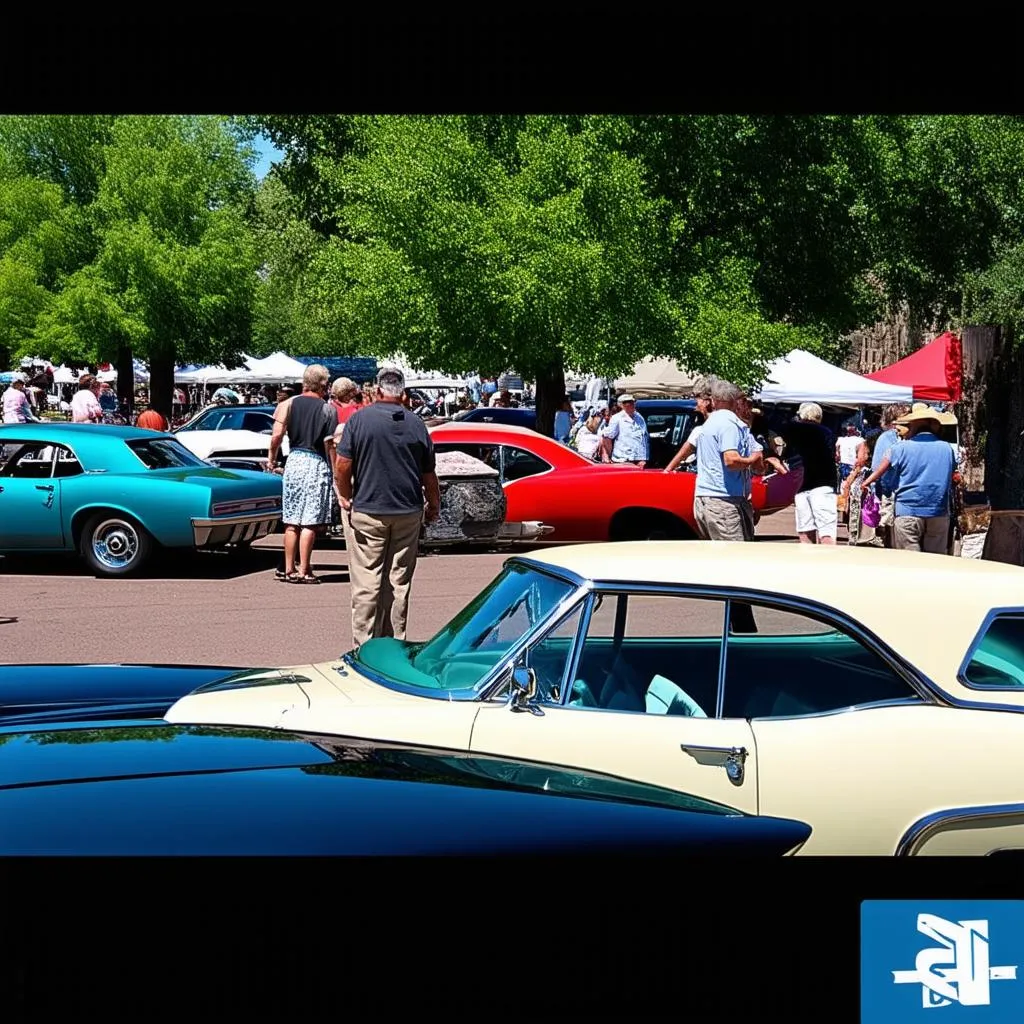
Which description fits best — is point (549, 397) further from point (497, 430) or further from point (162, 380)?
point (162, 380)

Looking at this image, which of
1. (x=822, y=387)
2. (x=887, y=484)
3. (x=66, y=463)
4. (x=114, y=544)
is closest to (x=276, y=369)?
(x=822, y=387)

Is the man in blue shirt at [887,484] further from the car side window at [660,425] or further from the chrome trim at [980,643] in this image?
the chrome trim at [980,643]

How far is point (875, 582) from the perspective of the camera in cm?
457

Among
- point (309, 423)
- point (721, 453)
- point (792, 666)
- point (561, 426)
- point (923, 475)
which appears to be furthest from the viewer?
point (561, 426)

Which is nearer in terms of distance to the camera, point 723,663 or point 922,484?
point 723,663

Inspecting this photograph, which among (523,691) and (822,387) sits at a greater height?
(822,387)

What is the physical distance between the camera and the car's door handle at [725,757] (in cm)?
426

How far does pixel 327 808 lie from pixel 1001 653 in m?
3.04

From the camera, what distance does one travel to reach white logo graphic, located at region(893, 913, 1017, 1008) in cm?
154

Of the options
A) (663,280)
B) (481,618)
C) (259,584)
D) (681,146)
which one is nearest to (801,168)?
(681,146)

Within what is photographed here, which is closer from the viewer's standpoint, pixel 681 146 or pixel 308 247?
pixel 681 146

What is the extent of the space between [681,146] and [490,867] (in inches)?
953
